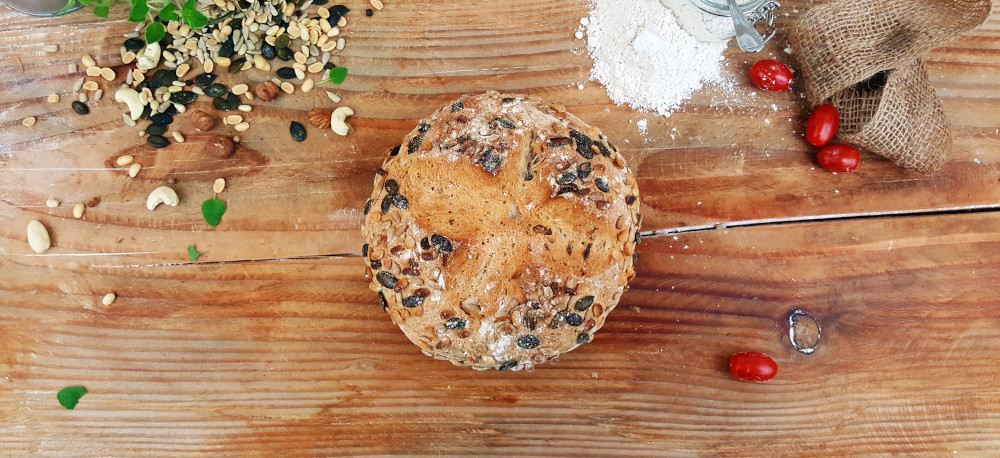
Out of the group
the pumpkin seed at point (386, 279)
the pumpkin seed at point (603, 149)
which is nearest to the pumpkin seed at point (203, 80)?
the pumpkin seed at point (386, 279)

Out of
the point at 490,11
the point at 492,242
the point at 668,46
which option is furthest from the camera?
the point at 490,11

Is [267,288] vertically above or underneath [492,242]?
underneath

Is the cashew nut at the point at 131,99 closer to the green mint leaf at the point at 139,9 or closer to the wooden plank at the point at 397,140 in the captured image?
the wooden plank at the point at 397,140

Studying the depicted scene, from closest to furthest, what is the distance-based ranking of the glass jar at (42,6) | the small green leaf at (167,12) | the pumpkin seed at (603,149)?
the pumpkin seed at (603,149), the small green leaf at (167,12), the glass jar at (42,6)

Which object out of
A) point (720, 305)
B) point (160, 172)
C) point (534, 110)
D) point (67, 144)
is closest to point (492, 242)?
point (534, 110)

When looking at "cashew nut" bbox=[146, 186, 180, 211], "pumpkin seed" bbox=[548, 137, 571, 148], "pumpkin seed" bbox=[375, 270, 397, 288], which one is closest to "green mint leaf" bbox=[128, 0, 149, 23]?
"cashew nut" bbox=[146, 186, 180, 211]

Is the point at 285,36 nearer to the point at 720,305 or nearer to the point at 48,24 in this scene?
the point at 48,24

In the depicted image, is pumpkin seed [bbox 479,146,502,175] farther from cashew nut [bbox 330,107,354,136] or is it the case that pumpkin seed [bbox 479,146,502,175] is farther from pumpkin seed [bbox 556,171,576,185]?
cashew nut [bbox 330,107,354,136]
